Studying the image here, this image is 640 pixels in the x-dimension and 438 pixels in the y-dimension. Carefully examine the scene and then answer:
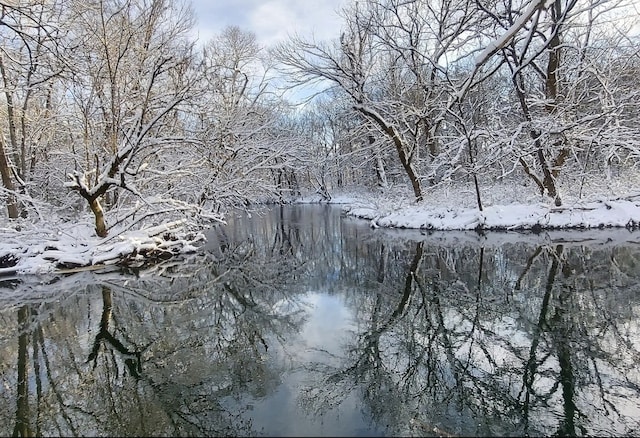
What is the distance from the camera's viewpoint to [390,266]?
912 cm

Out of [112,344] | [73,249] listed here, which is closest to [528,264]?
[112,344]

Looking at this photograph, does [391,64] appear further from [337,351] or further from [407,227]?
[337,351]

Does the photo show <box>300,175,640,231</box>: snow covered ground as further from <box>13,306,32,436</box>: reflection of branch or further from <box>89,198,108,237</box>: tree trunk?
<box>13,306,32,436</box>: reflection of branch

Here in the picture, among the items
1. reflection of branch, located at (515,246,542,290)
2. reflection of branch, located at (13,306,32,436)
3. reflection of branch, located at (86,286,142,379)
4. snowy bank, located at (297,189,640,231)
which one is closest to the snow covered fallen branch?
reflection of branch, located at (13,306,32,436)

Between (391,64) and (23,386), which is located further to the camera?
(391,64)

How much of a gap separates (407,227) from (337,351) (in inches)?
465

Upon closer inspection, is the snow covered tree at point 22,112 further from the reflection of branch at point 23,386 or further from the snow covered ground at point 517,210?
the snow covered ground at point 517,210

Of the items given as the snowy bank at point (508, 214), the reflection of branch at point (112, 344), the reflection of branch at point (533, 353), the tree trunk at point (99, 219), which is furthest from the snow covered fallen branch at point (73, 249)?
the reflection of branch at point (533, 353)

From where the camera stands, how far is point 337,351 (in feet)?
15.2

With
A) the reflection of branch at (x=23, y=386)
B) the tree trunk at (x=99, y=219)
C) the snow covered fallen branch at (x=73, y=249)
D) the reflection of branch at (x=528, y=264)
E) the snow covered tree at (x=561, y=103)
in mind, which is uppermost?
the snow covered tree at (x=561, y=103)

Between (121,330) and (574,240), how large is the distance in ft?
34.9

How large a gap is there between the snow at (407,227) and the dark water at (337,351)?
1347 millimetres

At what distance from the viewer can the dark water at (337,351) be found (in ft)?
10.7

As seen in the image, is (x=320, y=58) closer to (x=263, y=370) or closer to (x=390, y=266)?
(x=390, y=266)
